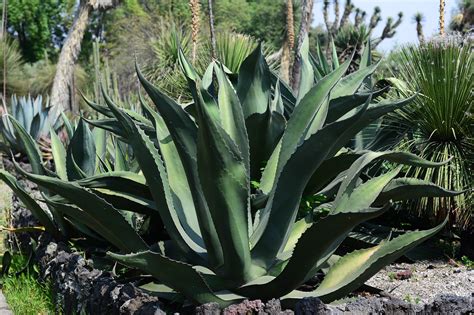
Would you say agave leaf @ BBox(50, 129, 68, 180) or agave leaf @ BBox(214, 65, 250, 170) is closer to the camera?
agave leaf @ BBox(214, 65, 250, 170)

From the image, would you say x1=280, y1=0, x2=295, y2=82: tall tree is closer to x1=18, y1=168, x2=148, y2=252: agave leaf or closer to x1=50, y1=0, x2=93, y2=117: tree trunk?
x1=50, y1=0, x2=93, y2=117: tree trunk

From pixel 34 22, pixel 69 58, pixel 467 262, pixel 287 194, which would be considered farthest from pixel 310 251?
pixel 34 22

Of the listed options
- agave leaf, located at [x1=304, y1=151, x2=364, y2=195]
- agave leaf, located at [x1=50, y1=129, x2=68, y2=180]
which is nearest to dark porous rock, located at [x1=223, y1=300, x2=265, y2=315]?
agave leaf, located at [x1=304, y1=151, x2=364, y2=195]

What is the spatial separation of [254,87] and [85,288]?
160 cm

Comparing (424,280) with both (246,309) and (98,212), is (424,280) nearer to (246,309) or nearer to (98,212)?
(246,309)

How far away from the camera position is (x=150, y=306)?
3.50 meters

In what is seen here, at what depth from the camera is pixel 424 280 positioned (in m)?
4.91

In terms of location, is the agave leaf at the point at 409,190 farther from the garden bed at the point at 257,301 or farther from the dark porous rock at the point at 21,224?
the dark porous rock at the point at 21,224

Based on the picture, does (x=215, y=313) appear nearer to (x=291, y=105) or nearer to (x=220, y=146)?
(x=220, y=146)

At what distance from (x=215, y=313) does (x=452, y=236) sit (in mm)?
3144

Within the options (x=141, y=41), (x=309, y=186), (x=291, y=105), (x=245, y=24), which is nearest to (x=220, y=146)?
(x=309, y=186)

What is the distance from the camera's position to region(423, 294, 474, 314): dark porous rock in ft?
11.1

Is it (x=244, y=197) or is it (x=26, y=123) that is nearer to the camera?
(x=244, y=197)

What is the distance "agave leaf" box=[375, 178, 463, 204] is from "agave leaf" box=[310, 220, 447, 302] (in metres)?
0.38
